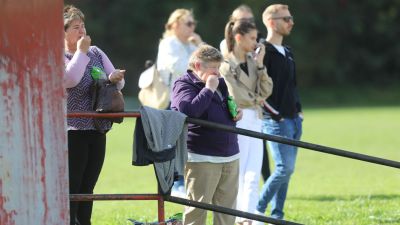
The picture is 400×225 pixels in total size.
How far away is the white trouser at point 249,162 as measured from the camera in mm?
9094

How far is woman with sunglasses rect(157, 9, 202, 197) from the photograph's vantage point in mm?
11312

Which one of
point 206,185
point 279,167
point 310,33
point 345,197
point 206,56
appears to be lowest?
point 310,33

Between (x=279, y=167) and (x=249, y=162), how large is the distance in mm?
504

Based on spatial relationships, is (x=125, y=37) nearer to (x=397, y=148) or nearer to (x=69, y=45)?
(x=397, y=148)

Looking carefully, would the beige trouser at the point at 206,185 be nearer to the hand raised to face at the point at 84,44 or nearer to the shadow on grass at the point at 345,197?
the hand raised to face at the point at 84,44

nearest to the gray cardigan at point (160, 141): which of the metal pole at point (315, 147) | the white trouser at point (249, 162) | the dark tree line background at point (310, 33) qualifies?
the metal pole at point (315, 147)

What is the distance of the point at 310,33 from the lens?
166 ft

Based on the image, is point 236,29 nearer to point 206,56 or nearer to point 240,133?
point 206,56

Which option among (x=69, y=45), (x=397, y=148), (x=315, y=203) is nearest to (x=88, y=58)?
(x=69, y=45)

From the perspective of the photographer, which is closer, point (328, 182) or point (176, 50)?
point (176, 50)

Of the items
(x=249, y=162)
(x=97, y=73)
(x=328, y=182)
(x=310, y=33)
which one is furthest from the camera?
(x=310, y=33)

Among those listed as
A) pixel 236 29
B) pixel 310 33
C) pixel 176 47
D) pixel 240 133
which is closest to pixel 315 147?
pixel 240 133

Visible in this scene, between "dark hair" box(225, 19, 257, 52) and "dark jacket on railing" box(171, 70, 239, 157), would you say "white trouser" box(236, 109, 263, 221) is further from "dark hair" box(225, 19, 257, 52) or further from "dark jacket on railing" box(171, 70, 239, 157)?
"dark jacket on railing" box(171, 70, 239, 157)

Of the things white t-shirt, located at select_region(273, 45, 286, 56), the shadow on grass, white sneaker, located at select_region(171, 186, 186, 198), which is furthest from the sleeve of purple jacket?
the shadow on grass
